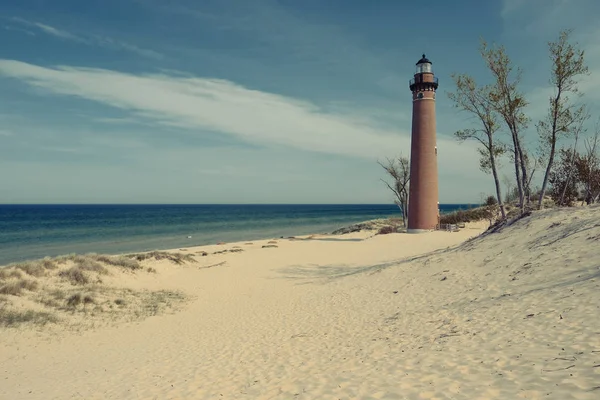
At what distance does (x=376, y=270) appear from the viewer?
66.0 feet

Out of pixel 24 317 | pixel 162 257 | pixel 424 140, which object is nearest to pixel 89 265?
pixel 24 317

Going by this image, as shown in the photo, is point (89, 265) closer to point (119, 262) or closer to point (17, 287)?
point (119, 262)

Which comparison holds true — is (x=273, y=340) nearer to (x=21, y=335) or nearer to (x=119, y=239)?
(x=21, y=335)

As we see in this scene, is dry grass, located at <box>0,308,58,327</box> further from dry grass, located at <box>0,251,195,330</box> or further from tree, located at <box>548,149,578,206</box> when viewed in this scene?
tree, located at <box>548,149,578,206</box>

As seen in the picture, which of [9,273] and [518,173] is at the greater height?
[518,173]

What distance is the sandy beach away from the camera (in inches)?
259

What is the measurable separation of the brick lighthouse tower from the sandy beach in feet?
47.0

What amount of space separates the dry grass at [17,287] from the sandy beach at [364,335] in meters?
0.31

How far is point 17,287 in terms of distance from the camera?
633 inches

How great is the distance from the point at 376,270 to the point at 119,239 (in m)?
42.4

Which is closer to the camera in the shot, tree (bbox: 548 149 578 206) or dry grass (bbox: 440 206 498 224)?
tree (bbox: 548 149 578 206)

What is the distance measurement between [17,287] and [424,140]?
1154 inches

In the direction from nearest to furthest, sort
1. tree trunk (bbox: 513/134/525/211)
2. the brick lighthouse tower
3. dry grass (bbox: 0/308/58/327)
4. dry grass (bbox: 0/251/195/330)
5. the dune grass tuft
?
dry grass (bbox: 0/308/58/327)
dry grass (bbox: 0/251/195/330)
the dune grass tuft
tree trunk (bbox: 513/134/525/211)
the brick lighthouse tower

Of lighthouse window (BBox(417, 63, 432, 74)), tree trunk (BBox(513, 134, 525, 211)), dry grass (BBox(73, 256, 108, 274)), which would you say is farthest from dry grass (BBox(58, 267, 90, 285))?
lighthouse window (BBox(417, 63, 432, 74))
